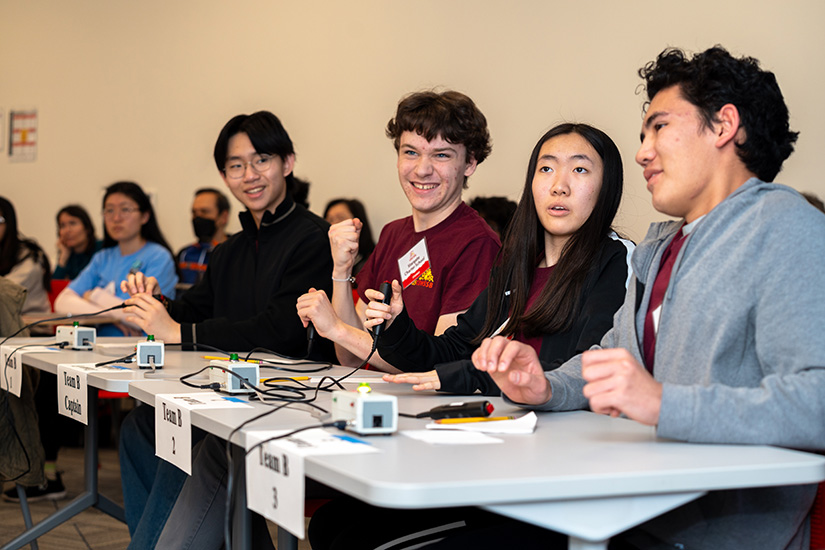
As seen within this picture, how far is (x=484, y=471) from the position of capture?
0.92 metres

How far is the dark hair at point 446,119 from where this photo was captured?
7.71 feet

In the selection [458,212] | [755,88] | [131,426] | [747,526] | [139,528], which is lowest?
[139,528]

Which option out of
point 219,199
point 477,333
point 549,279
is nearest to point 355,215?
point 219,199

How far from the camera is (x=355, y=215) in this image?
14.3 feet

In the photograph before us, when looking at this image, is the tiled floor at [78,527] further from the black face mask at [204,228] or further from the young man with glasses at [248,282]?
the black face mask at [204,228]

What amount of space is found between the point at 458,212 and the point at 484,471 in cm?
154

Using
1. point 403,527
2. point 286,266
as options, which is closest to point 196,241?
point 286,266

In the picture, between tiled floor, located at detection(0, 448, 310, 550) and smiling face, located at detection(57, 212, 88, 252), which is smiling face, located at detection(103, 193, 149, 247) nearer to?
tiled floor, located at detection(0, 448, 310, 550)

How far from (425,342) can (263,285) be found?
3.27 ft

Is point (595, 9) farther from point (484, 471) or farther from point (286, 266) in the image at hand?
point (484, 471)

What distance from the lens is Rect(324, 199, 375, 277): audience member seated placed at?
431 centimetres

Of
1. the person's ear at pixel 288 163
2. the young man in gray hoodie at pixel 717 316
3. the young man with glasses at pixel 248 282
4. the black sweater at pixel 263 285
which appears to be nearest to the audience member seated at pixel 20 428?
the young man with glasses at pixel 248 282

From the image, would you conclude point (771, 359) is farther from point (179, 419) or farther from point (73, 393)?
point (73, 393)

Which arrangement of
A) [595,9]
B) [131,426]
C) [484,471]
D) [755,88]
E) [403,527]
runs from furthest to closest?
[595,9] < [131,426] < [403,527] < [755,88] < [484,471]
